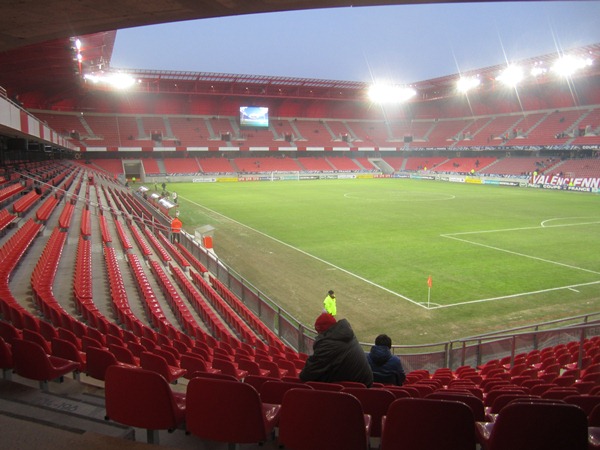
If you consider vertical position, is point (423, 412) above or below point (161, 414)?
above

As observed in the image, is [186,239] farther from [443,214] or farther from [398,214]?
[443,214]

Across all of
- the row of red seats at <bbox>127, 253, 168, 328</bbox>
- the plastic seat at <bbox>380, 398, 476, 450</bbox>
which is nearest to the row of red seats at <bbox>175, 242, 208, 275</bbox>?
the row of red seats at <bbox>127, 253, 168, 328</bbox>

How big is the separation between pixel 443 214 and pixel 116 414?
33536 mm

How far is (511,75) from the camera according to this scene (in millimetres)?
61375

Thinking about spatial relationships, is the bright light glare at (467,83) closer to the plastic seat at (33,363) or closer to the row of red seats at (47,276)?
the row of red seats at (47,276)

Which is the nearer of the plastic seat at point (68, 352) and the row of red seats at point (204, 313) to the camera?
the plastic seat at point (68, 352)

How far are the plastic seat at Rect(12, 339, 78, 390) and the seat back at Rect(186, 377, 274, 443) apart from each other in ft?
5.65

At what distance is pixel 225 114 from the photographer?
80.8 meters

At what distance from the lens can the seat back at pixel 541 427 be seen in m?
2.46

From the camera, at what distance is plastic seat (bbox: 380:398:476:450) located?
2549 millimetres

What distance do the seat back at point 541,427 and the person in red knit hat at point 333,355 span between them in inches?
74.9

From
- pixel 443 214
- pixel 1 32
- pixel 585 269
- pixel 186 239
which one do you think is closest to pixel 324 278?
pixel 186 239

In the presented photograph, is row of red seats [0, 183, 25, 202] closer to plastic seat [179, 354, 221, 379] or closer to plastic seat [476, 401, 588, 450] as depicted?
plastic seat [179, 354, 221, 379]

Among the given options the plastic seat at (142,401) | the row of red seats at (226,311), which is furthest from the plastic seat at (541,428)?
the row of red seats at (226,311)
